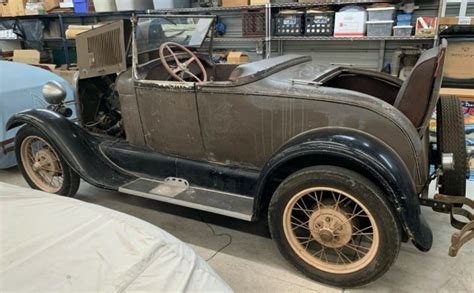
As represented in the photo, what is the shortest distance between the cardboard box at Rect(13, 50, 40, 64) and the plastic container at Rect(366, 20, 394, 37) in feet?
21.8

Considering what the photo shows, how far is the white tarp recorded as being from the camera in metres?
1.11

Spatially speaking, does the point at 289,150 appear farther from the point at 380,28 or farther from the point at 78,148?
the point at 380,28

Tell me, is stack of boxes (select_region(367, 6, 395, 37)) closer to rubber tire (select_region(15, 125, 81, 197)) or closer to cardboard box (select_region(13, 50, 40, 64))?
rubber tire (select_region(15, 125, 81, 197))

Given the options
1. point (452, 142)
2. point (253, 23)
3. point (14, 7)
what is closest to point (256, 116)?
point (452, 142)

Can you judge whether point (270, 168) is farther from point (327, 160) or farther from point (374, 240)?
point (374, 240)

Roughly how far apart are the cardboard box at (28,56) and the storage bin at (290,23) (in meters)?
5.30

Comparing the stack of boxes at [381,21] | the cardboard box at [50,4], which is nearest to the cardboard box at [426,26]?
the stack of boxes at [381,21]

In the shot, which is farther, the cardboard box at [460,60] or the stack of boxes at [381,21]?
the stack of boxes at [381,21]

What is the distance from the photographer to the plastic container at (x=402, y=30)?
4.80 m

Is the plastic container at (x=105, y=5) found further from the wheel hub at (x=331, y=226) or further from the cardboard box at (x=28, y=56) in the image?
the wheel hub at (x=331, y=226)

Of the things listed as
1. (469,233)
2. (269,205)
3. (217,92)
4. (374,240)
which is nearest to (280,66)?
(217,92)

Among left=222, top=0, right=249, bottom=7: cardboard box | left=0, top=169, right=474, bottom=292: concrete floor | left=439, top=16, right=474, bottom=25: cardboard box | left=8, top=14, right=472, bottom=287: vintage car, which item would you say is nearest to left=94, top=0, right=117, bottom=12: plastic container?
left=222, top=0, right=249, bottom=7: cardboard box

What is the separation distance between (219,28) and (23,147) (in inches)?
169

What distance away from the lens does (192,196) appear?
8.32 ft
